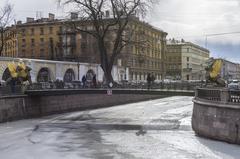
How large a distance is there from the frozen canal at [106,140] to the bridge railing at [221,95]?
2.67m

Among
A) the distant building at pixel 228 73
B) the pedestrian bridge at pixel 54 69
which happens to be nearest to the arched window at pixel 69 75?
the pedestrian bridge at pixel 54 69

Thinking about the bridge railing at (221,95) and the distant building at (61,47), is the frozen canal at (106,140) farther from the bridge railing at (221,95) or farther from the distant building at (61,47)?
the distant building at (61,47)

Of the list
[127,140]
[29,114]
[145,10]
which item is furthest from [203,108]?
[145,10]

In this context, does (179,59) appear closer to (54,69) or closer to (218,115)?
(54,69)

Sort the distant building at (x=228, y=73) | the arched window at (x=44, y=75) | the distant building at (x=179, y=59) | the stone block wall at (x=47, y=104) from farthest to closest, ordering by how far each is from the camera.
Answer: the distant building at (x=179, y=59), the distant building at (x=228, y=73), the arched window at (x=44, y=75), the stone block wall at (x=47, y=104)

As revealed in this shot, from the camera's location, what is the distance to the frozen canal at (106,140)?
2786 centimetres

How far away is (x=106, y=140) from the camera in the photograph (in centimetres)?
3369

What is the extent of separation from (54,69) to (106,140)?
47.9 meters

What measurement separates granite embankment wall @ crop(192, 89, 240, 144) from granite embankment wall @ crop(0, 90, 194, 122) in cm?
1061

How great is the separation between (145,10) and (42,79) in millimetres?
25133

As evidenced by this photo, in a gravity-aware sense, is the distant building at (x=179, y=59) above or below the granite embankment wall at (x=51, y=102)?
above

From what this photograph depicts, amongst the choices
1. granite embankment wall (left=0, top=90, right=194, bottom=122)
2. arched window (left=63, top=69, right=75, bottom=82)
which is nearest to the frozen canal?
granite embankment wall (left=0, top=90, right=194, bottom=122)

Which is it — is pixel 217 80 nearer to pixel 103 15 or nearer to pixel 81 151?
pixel 81 151

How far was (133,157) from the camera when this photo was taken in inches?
1062
